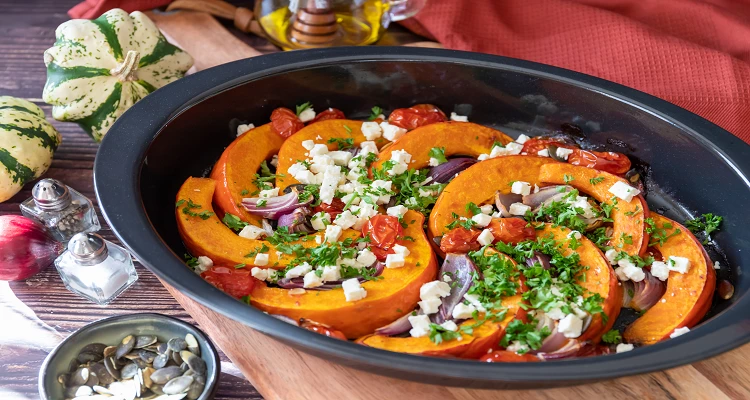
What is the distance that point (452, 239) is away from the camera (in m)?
2.37

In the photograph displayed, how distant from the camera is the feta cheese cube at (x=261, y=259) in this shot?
228 centimetres

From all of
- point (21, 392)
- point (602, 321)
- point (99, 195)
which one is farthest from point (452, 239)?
point (21, 392)

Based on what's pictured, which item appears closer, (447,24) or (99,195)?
(99,195)

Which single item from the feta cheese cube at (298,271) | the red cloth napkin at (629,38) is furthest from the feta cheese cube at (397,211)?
the red cloth napkin at (629,38)

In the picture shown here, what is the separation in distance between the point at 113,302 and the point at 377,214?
95cm

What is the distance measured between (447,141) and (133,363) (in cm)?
139

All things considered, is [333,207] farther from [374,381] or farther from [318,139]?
[374,381]

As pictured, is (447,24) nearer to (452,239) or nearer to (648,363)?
(452,239)

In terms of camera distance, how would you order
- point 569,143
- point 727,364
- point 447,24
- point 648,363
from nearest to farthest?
point 648,363, point 727,364, point 569,143, point 447,24

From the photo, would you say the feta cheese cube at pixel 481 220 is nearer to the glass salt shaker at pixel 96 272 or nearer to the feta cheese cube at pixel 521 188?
the feta cheese cube at pixel 521 188

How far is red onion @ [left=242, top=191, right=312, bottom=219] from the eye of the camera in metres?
2.51

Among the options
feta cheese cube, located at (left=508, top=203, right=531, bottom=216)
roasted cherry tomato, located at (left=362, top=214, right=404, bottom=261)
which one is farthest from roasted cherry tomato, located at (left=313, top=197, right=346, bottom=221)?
feta cheese cube, located at (left=508, top=203, right=531, bottom=216)

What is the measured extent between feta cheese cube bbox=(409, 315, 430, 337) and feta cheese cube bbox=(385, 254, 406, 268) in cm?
20

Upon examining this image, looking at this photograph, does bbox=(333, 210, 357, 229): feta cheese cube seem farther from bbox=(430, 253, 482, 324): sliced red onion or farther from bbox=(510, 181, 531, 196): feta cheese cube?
bbox=(510, 181, 531, 196): feta cheese cube
